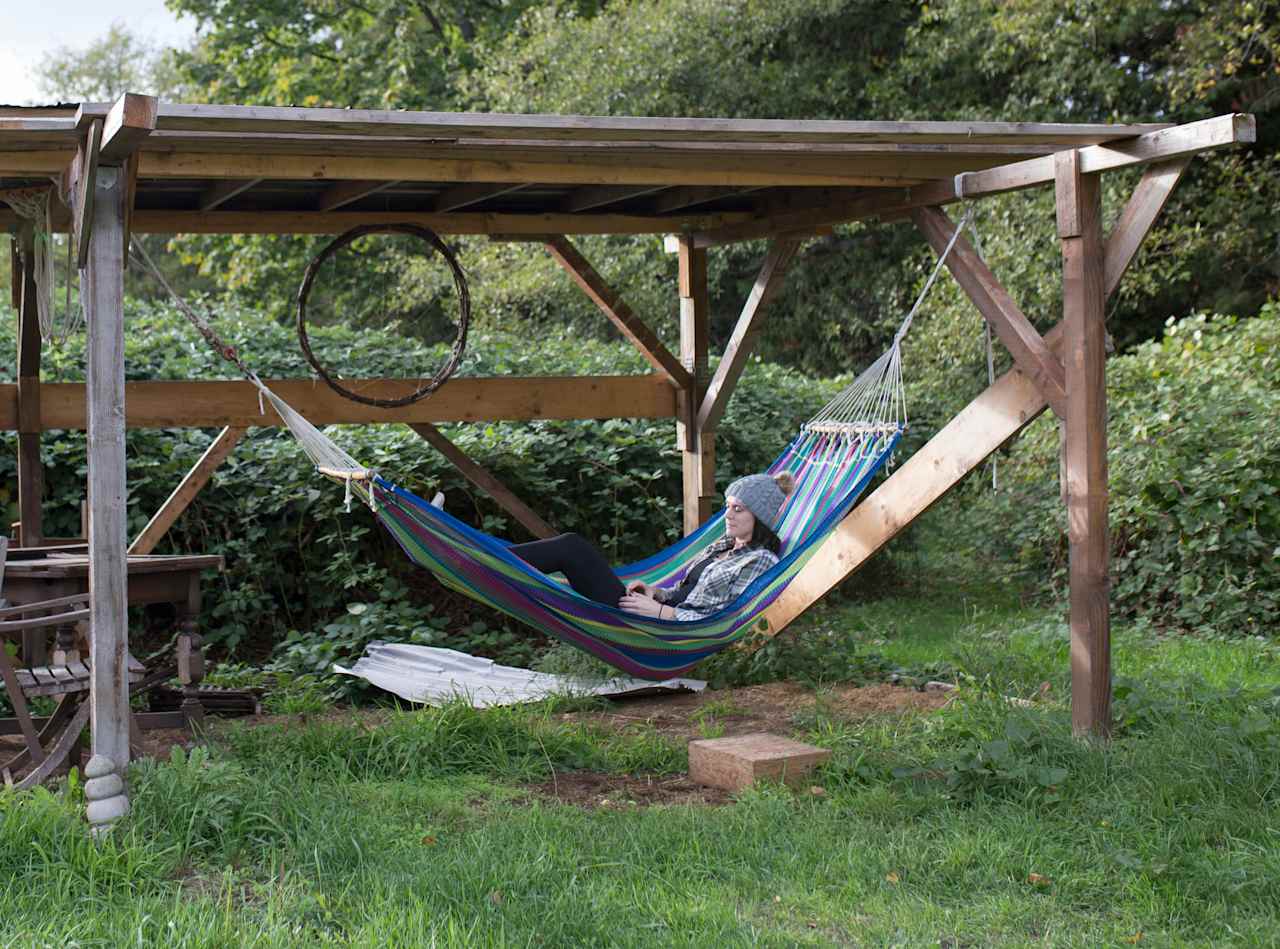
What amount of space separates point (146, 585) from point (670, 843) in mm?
1753

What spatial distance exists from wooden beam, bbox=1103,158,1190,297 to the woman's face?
1549 mm

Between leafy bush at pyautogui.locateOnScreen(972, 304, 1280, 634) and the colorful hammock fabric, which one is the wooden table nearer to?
the colorful hammock fabric

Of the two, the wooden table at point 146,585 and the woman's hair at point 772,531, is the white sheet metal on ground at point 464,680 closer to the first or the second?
the woman's hair at point 772,531

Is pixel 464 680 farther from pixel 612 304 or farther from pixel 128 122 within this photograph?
pixel 128 122

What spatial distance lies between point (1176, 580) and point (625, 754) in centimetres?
348

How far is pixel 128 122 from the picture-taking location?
2766mm

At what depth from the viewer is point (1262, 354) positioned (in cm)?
666

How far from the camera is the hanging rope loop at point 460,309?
4762 mm

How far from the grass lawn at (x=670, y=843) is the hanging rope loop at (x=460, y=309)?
1394mm

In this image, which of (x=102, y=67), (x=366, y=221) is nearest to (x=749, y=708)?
(x=366, y=221)

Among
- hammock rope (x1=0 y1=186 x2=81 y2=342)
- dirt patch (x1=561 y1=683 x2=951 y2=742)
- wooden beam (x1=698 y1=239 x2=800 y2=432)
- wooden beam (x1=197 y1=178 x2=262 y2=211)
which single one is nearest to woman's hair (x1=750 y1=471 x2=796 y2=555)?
dirt patch (x1=561 y1=683 x2=951 y2=742)

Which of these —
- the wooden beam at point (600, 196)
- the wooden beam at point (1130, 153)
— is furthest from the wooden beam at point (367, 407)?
the wooden beam at point (1130, 153)

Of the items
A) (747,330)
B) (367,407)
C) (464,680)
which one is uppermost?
(747,330)

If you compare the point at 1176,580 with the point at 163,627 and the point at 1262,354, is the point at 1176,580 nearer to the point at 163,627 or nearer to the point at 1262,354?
the point at 1262,354
